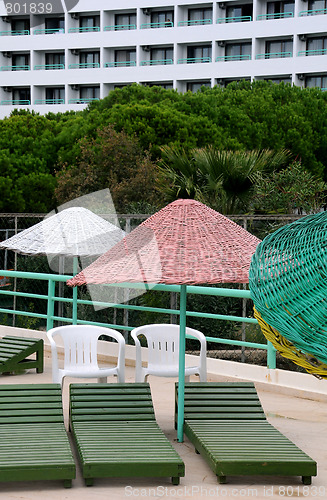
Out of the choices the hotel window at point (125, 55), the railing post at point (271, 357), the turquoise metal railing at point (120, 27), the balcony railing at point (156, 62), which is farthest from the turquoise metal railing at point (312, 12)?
the railing post at point (271, 357)

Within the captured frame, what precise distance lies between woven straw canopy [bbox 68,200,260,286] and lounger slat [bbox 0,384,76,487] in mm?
1084

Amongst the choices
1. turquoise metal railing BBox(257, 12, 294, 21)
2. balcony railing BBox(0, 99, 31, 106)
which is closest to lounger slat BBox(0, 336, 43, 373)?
turquoise metal railing BBox(257, 12, 294, 21)

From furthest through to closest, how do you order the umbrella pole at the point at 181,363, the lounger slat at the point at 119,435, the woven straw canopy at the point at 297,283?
the umbrella pole at the point at 181,363 → the lounger slat at the point at 119,435 → the woven straw canopy at the point at 297,283

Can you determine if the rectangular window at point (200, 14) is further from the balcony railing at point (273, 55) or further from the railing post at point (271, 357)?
the railing post at point (271, 357)

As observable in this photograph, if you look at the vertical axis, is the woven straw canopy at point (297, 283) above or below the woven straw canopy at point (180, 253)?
above

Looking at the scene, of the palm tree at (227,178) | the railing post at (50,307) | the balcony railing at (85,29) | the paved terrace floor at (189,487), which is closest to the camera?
the paved terrace floor at (189,487)

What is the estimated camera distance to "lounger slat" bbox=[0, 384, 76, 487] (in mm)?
4969

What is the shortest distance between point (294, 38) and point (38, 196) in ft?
85.1

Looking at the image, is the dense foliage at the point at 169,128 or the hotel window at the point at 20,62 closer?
the dense foliage at the point at 169,128

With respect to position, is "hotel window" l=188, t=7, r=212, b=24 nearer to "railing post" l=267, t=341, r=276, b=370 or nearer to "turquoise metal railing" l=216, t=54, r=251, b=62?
"turquoise metal railing" l=216, t=54, r=251, b=62

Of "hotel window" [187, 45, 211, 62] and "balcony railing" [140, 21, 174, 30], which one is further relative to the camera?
"balcony railing" [140, 21, 174, 30]

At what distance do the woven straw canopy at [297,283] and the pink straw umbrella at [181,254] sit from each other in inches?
118

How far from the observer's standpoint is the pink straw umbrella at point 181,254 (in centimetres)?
530

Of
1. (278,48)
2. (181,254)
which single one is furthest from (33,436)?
(278,48)
